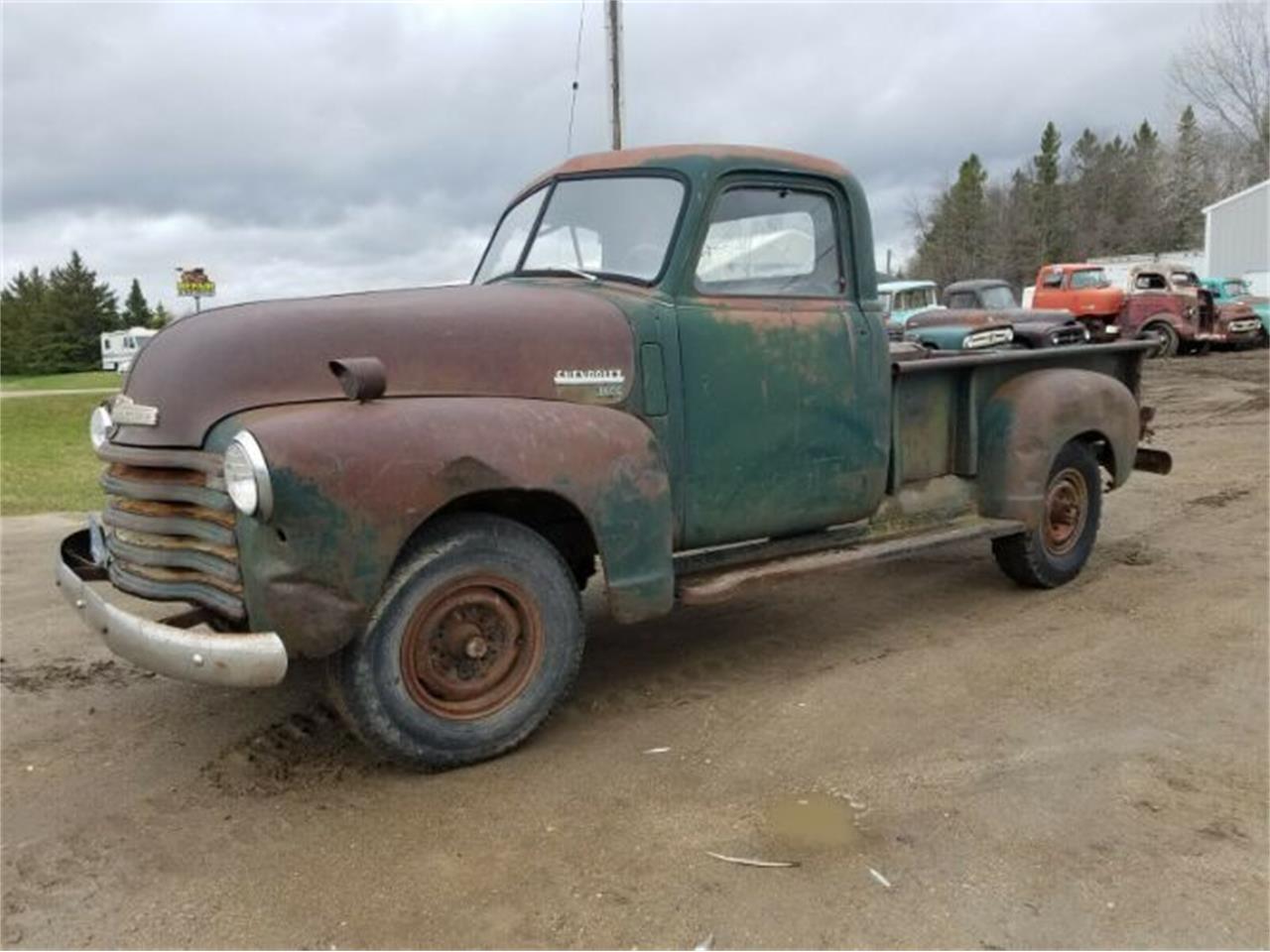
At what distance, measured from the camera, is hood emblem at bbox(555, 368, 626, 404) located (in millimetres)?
4117

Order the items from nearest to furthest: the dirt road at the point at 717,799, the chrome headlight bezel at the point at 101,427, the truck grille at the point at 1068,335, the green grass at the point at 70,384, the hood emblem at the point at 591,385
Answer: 1. the dirt road at the point at 717,799
2. the chrome headlight bezel at the point at 101,427
3. the hood emblem at the point at 591,385
4. the truck grille at the point at 1068,335
5. the green grass at the point at 70,384

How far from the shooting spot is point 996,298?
1991 centimetres

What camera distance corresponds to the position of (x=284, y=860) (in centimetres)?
319

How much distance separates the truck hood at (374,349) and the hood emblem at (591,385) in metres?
0.02

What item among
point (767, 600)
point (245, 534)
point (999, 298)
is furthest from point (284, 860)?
point (999, 298)

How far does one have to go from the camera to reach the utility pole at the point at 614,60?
47.0 feet

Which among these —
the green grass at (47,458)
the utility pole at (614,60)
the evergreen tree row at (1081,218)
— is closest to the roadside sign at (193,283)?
the green grass at (47,458)

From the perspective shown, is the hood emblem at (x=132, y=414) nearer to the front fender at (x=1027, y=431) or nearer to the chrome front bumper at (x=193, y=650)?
the chrome front bumper at (x=193, y=650)

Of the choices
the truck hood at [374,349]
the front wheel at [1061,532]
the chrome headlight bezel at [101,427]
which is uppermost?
the truck hood at [374,349]

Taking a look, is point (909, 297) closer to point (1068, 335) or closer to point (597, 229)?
point (1068, 335)

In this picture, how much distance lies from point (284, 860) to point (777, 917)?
55.8 inches

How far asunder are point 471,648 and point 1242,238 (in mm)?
43921

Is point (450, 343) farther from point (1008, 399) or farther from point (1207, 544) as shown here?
point (1207, 544)

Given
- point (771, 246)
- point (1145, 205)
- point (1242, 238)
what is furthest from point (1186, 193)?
point (771, 246)
